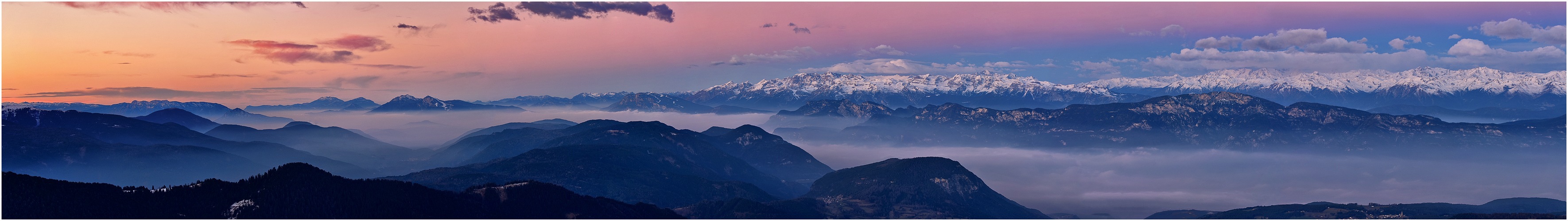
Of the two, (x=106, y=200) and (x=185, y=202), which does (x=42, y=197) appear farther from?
(x=185, y=202)

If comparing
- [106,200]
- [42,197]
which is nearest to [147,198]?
[106,200]

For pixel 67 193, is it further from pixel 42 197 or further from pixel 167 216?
pixel 167 216

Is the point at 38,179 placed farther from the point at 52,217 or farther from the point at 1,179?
the point at 52,217

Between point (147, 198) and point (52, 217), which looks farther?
point (147, 198)

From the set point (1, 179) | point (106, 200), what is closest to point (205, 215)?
point (106, 200)

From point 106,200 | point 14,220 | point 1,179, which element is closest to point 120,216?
point 106,200

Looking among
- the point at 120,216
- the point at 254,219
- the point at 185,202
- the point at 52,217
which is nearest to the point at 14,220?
the point at 52,217

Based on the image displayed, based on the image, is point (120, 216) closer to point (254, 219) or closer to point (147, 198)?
point (147, 198)
